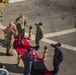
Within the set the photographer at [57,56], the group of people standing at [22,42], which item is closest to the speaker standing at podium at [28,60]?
the group of people standing at [22,42]

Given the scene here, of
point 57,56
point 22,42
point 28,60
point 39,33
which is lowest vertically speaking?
point 28,60

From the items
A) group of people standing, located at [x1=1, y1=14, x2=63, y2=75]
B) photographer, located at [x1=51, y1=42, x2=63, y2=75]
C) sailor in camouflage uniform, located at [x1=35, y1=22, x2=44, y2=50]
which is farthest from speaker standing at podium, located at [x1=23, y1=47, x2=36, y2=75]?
sailor in camouflage uniform, located at [x1=35, y1=22, x2=44, y2=50]

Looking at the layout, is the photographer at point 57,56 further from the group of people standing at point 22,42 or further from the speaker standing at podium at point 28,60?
the speaker standing at podium at point 28,60

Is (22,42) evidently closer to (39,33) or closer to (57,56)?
(39,33)

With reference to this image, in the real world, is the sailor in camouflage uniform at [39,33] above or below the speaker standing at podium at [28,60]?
above

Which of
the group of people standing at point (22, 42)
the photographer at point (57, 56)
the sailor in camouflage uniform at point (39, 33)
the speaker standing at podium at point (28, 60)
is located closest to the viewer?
the speaker standing at podium at point (28, 60)

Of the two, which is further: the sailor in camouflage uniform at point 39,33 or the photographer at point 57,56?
the sailor in camouflage uniform at point 39,33

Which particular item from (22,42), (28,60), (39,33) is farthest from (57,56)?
(22,42)

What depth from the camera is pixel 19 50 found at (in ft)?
68.3

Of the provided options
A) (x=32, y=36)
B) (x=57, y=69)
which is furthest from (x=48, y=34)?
(x=57, y=69)

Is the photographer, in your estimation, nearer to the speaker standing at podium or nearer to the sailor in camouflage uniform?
the speaker standing at podium

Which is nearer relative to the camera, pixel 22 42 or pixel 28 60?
pixel 28 60

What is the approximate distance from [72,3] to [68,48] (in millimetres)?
7863

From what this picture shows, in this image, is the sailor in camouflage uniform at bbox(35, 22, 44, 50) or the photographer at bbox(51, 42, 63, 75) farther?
the sailor in camouflage uniform at bbox(35, 22, 44, 50)
